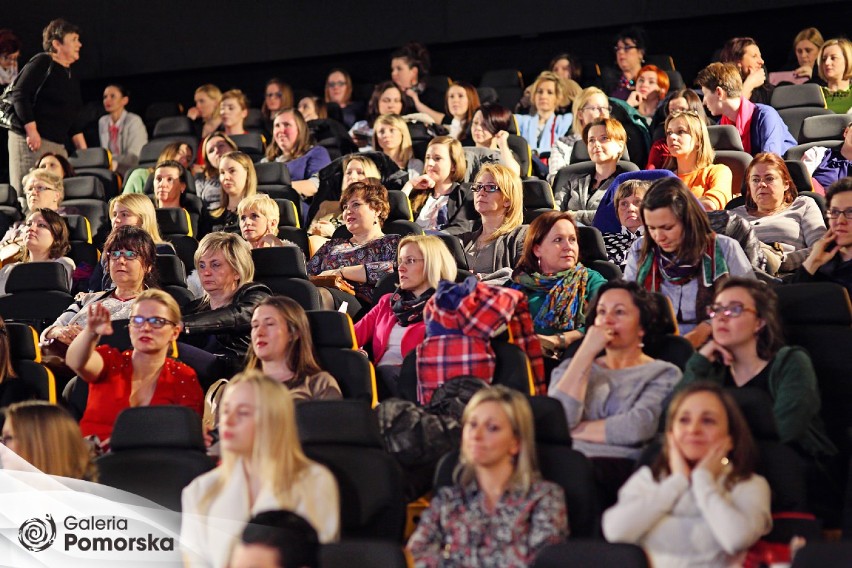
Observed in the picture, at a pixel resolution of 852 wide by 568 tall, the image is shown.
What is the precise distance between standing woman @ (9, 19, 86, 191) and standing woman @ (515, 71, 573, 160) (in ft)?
8.94

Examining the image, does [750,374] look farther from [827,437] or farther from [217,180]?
[217,180]

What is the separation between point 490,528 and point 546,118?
4593mm

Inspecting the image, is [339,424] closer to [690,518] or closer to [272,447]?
[272,447]

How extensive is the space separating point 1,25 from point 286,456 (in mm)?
6926

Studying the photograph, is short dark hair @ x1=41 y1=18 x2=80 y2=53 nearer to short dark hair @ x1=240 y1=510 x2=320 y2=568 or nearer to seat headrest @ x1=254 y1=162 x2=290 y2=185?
seat headrest @ x1=254 y1=162 x2=290 y2=185

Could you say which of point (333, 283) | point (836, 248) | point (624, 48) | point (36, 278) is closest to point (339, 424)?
point (836, 248)

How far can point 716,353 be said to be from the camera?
3.26 metres

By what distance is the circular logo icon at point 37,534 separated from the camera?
3.12 metres

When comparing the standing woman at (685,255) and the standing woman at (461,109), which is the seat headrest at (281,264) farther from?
the standing woman at (461,109)

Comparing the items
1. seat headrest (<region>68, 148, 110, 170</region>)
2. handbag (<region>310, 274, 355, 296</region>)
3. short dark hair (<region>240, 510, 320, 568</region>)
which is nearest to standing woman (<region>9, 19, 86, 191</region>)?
seat headrest (<region>68, 148, 110, 170</region>)

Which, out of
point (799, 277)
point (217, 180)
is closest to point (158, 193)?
point (217, 180)

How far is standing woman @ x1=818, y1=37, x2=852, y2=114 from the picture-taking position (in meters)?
6.56

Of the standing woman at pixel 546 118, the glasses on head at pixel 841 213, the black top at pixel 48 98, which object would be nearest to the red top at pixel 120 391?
the glasses on head at pixel 841 213

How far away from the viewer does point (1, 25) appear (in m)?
8.84
